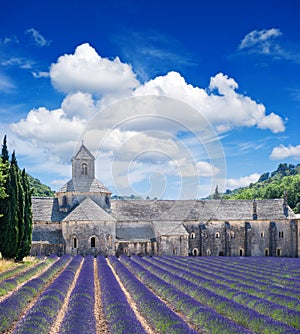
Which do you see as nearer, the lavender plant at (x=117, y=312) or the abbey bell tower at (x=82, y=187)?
the lavender plant at (x=117, y=312)

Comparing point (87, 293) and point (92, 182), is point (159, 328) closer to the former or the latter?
point (87, 293)

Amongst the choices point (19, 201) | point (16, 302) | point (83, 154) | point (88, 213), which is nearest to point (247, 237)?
point (88, 213)

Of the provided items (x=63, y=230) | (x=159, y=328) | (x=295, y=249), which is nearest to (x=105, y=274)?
(x=159, y=328)

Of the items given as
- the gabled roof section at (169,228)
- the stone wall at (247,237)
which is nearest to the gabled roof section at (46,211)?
the gabled roof section at (169,228)

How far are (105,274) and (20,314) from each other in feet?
31.9

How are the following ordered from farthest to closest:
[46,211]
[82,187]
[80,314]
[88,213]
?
[82,187], [46,211], [88,213], [80,314]

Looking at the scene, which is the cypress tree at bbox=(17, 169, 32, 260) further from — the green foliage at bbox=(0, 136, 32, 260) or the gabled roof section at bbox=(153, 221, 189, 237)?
the gabled roof section at bbox=(153, 221, 189, 237)

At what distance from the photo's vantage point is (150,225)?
46.9m

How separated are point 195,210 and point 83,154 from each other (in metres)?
14.2

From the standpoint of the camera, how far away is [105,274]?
23781 mm

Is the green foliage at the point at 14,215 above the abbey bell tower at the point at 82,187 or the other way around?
the other way around

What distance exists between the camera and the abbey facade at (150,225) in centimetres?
4138

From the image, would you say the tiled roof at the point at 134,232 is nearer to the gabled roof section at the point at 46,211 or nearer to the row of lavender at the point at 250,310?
the gabled roof section at the point at 46,211

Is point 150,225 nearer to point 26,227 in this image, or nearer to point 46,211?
point 46,211
